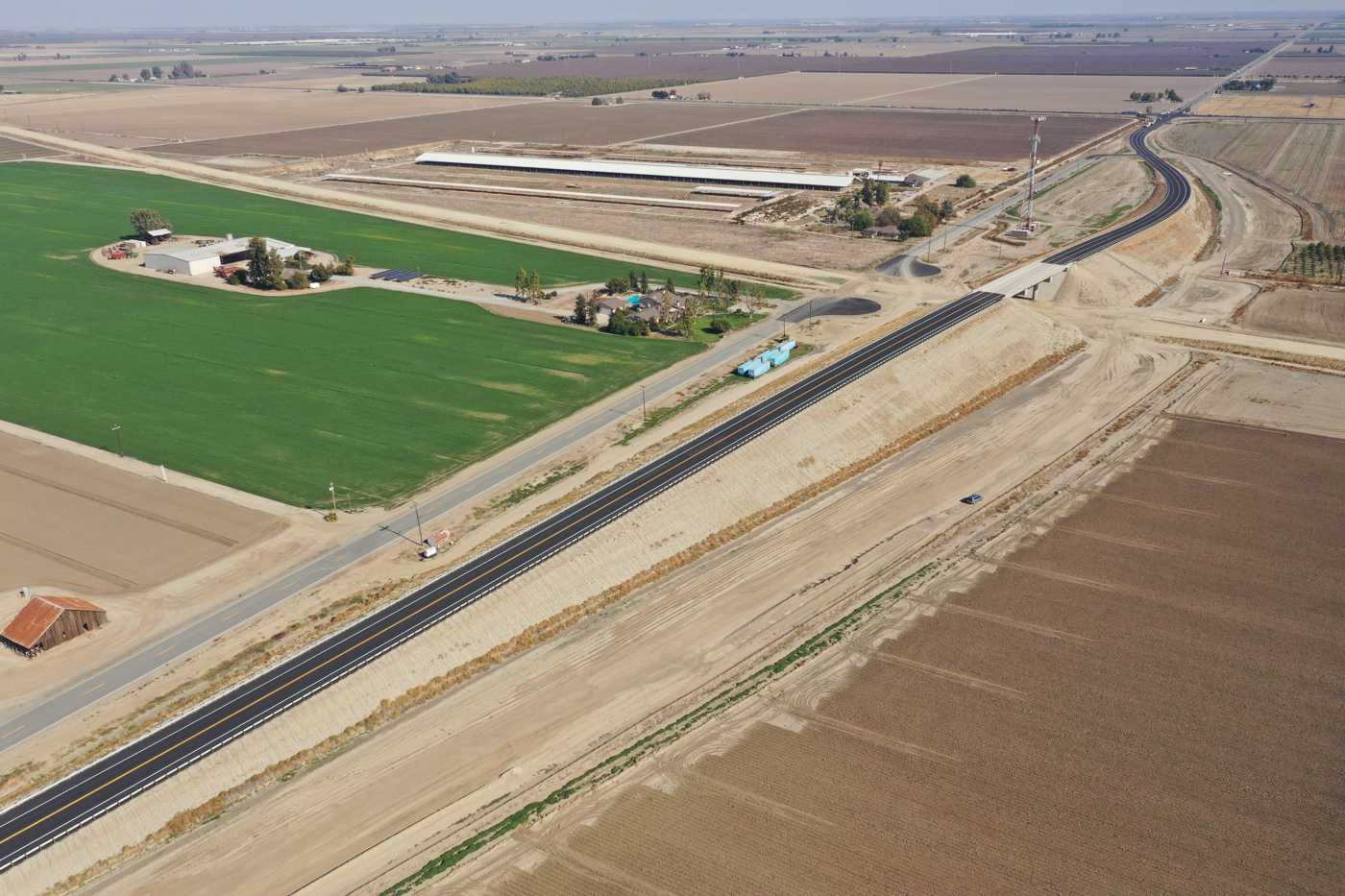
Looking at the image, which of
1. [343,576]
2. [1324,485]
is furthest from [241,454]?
[1324,485]

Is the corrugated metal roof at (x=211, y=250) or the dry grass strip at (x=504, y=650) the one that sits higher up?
the corrugated metal roof at (x=211, y=250)

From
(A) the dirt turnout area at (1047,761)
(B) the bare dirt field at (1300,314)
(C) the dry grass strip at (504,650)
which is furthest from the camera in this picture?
(B) the bare dirt field at (1300,314)

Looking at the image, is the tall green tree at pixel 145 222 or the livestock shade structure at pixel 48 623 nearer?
the livestock shade structure at pixel 48 623

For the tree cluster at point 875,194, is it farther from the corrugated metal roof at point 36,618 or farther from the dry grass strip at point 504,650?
the corrugated metal roof at point 36,618

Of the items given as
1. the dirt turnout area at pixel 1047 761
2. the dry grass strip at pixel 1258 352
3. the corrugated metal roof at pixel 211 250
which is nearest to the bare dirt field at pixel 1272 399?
the dry grass strip at pixel 1258 352

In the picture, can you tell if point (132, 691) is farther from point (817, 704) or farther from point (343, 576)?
point (817, 704)

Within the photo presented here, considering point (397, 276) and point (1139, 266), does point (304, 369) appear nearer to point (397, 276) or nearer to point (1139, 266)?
point (397, 276)

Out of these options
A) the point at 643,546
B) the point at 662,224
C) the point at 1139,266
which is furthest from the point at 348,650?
the point at 1139,266

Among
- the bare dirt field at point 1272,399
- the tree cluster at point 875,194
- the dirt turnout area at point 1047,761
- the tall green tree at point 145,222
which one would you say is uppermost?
the tree cluster at point 875,194
